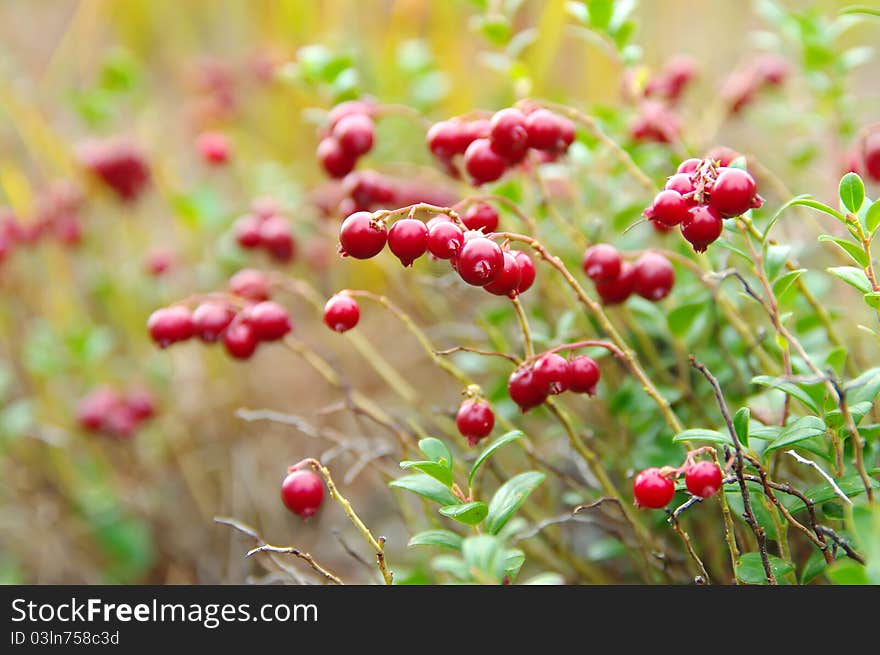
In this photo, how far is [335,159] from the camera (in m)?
1.23

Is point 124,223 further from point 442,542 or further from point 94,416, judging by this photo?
point 442,542

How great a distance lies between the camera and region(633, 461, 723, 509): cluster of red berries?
83 centimetres

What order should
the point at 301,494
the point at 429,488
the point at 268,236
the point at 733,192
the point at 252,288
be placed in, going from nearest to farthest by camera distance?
1. the point at 733,192
2. the point at 429,488
3. the point at 301,494
4. the point at 252,288
5. the point at 268,236

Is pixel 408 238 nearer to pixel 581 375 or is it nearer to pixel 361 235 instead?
pixel 361 235

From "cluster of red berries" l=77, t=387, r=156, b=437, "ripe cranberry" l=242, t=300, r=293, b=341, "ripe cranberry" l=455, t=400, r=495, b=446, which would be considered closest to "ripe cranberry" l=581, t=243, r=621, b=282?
"ripe cranberry" l=455, t=400, r=495, b=446

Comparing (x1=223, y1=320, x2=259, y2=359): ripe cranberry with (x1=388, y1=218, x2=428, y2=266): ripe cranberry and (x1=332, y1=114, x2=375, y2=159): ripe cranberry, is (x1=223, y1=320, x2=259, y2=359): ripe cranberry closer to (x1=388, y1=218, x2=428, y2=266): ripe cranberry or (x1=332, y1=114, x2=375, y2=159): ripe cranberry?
(x1=332, y1=114, x2=375, y2=159): ripe cranberry

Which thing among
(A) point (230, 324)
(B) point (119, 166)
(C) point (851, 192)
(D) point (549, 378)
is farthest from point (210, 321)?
(B) point (119, 166)

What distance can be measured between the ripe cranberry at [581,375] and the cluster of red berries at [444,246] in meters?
0.14

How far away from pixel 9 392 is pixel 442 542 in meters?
2.21

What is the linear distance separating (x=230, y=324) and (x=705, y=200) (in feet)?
2.43

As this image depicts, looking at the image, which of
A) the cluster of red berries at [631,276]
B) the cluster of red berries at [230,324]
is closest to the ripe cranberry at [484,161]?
the cluster of red berries at [631,276]

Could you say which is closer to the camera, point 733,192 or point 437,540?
point 733,192

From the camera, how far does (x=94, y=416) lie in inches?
76.4

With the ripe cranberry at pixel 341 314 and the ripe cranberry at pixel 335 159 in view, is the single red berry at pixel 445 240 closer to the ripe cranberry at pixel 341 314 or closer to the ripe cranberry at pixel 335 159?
the ripe cranberry at pixel 341 314
